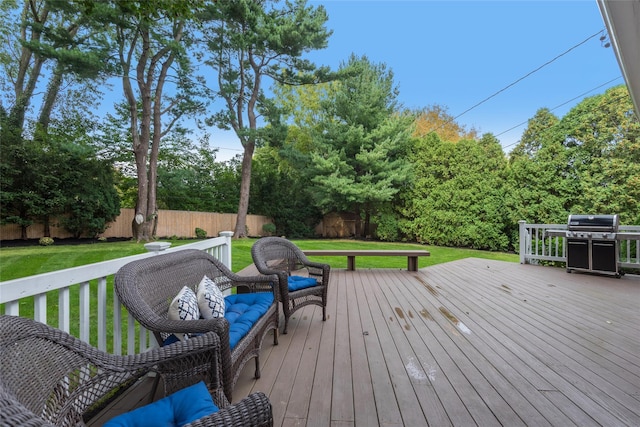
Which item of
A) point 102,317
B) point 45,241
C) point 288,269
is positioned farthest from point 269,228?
point 102,317

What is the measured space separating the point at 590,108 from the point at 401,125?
5737mm

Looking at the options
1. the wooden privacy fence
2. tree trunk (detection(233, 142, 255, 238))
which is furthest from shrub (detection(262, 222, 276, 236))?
tree trunk (detection(233, 142, 255, 238))

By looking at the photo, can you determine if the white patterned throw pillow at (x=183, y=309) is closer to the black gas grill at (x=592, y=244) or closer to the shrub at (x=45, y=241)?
the black gas grill at (x=592, y=244)

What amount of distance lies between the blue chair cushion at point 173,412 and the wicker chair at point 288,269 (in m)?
1.50

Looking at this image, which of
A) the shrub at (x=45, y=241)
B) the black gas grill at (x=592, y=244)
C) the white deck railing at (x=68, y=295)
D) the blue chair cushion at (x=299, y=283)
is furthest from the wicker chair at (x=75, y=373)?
the shrub at (x=45, y=241)

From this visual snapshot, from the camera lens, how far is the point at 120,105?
12.5m

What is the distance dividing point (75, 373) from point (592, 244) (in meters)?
6.92

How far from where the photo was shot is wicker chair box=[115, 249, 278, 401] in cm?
148

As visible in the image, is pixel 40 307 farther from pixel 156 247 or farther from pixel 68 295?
pixel 156 247

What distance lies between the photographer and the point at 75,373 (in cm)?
110

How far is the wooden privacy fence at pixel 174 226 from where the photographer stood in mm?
9000

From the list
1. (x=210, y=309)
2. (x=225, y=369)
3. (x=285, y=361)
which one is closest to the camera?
(x=225, y=369)

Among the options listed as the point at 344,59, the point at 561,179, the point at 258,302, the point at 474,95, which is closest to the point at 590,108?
the point at 561,179

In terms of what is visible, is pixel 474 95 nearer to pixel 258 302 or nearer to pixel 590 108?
pixel 590 108
